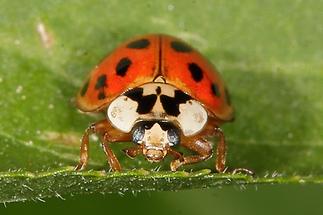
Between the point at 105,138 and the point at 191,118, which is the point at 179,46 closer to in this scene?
the point at 191,118

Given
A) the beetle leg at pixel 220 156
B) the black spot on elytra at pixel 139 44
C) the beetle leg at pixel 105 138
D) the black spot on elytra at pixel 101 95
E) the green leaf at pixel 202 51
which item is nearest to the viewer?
the beetle leg at pixel 105 138

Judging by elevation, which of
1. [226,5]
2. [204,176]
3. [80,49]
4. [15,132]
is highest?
[226,5]

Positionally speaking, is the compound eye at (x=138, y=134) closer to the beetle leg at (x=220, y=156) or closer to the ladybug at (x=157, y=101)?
the ladybug at (x=157, y=101)

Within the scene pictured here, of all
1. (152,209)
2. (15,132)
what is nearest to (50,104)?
(15,132)

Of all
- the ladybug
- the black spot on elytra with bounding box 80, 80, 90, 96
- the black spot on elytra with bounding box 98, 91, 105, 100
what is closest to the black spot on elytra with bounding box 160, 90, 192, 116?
the ladybug

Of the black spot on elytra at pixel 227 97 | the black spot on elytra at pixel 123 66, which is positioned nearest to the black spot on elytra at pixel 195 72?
the black spot on elytra at pixel 227 97

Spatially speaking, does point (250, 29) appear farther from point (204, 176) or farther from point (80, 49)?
point (204, 176)
